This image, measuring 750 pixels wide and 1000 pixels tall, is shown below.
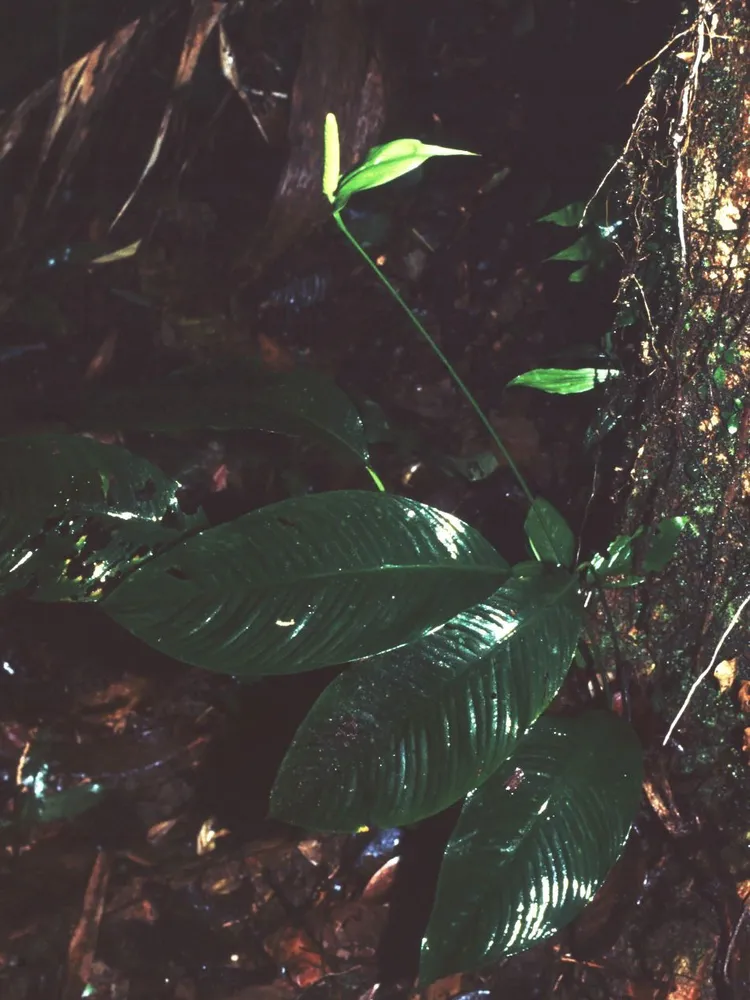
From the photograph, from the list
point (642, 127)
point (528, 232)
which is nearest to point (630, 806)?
point (642, 127)

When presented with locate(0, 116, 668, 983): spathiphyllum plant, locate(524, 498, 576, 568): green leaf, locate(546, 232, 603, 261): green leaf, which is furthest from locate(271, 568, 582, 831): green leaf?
locate(546, 232, 603, 261): green leaf

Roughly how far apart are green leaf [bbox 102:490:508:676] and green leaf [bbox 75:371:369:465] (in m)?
0.20

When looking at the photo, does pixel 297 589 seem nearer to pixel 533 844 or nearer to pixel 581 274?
pixel 533 844

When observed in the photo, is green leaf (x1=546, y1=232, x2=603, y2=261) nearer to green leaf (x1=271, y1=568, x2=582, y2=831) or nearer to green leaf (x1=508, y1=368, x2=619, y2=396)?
green leaf (x1=508, y1=368, x2=619, y2=396)

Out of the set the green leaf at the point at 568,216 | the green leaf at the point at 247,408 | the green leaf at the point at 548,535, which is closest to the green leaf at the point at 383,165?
the green leaf at the point at 247,408

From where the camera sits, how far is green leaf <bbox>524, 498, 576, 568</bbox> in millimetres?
1321

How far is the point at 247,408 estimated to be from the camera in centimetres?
127

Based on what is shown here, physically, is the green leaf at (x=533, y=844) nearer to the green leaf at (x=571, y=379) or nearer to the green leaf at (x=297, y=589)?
the green leaf at (x=297, y=589)

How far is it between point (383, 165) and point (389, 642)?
0.68 metres

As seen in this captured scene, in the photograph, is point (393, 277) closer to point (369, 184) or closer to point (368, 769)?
point (369, 184)

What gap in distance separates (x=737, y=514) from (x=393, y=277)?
0.97 m

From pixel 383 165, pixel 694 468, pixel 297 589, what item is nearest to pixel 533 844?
pixel 297 589

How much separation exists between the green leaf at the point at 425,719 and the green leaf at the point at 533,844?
0.30 ft

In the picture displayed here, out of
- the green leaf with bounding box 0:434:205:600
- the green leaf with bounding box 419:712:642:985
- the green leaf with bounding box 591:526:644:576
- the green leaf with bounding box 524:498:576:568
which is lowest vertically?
the green leaf with bounding box 419:712:642:985
